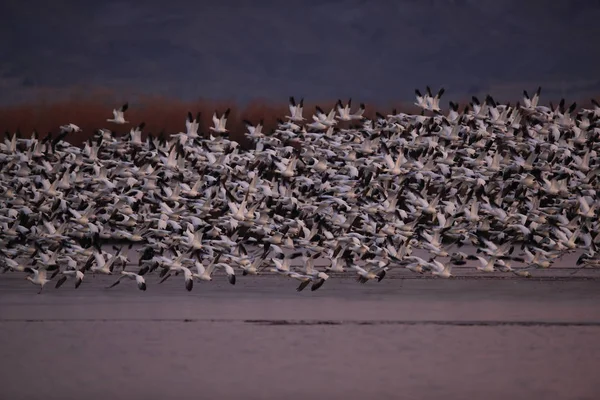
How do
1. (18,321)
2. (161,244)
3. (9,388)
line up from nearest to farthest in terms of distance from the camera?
1. (9,388)
2. (18,321)
3. (161,244)

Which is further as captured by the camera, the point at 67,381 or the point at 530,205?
the point at 530,205

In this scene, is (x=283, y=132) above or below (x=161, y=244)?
above

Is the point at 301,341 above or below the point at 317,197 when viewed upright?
below

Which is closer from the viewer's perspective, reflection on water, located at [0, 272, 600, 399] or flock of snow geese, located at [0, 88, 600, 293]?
reflection on water, located at [0, 272, 600, 399]

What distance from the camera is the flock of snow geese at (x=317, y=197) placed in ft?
77.0

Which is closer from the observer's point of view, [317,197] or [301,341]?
[301,341]

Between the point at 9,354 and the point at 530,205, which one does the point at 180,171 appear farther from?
the point at 9,354

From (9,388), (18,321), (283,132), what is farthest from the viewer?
(283,132)

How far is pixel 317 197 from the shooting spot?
25.7 m

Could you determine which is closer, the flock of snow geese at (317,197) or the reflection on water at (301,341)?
the reflection on water at (301,341)

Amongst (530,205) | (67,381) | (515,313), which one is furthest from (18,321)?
(530,205)

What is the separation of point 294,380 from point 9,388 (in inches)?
113

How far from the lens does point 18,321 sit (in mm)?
17281

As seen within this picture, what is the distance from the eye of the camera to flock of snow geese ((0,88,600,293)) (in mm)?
23469
